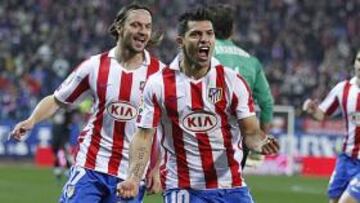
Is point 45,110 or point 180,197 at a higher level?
point 45,110

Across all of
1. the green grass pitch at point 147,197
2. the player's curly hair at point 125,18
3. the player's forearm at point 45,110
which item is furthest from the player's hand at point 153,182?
the green grass pitch at point 147,197

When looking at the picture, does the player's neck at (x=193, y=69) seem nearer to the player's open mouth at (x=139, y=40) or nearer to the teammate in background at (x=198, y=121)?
the teammate in background at (x=198, y=121)

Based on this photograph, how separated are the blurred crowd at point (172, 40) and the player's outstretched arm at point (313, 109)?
16946 mm

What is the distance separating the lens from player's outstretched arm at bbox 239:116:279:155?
6.99m

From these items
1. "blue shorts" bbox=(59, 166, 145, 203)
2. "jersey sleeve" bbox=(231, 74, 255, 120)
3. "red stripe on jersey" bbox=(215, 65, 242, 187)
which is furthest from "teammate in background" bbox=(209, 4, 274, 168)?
"jersey sleeve" bbox=(231, 74, 255, 120)

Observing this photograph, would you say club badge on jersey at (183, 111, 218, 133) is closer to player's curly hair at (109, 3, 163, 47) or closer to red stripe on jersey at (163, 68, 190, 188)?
red stripe on jersey at (163, 68, 190, 188)

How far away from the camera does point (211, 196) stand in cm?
768

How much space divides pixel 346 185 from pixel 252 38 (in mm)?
22306

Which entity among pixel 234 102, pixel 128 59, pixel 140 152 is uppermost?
pixel 128 59

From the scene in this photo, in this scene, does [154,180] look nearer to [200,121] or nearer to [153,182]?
[153,182]

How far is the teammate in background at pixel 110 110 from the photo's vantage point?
336 inches

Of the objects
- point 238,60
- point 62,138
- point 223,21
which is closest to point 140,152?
point 223,21

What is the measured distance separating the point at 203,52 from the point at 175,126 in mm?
621

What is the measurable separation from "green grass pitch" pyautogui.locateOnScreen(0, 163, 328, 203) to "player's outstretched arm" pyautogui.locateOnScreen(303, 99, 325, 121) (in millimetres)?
4962
